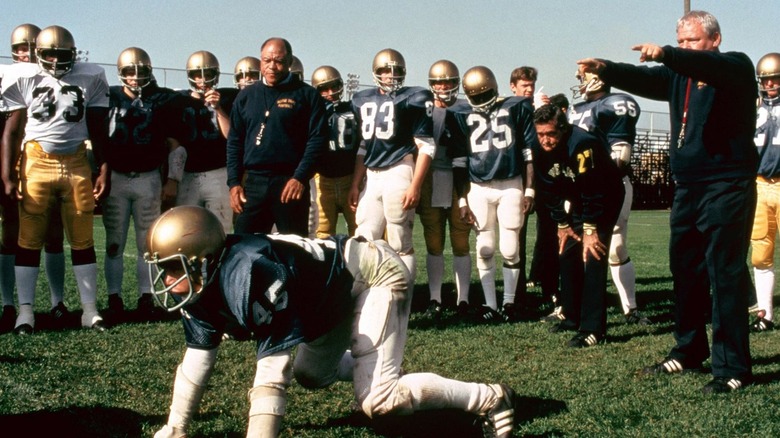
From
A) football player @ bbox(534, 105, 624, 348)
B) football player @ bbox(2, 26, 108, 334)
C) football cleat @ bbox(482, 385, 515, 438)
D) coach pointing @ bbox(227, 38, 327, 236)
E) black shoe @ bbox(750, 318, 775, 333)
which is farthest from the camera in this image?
black shoe @ bbox(750, 318, 775, 333)

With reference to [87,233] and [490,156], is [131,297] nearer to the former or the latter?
[87,233]

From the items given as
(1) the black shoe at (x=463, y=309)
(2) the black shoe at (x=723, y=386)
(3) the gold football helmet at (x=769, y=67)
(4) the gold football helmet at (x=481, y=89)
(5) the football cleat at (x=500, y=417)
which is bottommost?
(1) the black shoe at (x=463, y=309)

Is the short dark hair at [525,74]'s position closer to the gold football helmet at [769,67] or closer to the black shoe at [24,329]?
the gold football helmet at [769,67]

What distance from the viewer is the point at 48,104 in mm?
5746

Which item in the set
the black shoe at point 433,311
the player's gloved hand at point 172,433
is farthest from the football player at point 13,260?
the player's gloved hand at point 172,433

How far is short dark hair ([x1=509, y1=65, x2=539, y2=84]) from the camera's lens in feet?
24.3

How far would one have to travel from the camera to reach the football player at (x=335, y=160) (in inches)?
270

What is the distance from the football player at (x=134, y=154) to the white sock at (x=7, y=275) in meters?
0.67

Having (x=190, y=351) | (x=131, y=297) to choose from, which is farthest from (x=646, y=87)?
(x=131, y=297)

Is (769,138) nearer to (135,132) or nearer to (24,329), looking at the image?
(135,132)

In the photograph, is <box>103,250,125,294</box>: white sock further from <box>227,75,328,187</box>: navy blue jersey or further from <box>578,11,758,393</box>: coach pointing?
<box>578,11,758,393</box>: coach pointing

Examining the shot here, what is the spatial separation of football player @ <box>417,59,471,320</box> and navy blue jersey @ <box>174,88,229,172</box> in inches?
66.7

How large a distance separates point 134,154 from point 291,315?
3.70 metres

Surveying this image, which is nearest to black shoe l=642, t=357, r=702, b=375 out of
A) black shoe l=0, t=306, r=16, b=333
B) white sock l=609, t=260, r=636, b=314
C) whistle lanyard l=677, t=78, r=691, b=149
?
whistle lanyard l=677, t=78, r=691, b=149
